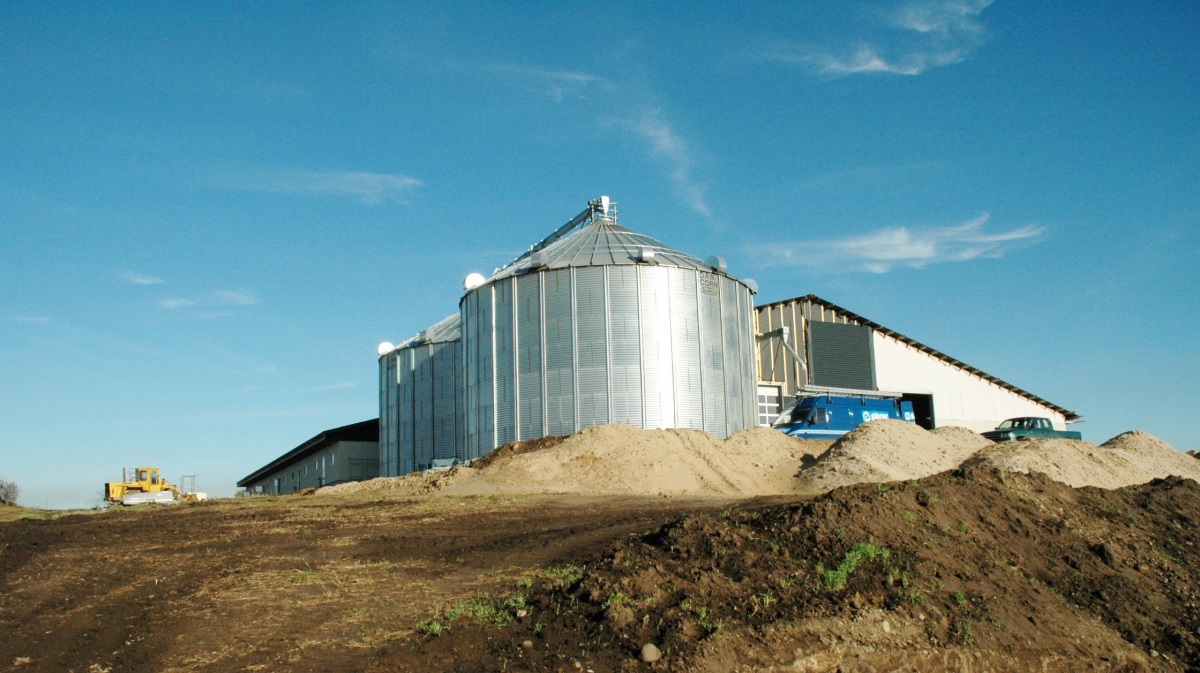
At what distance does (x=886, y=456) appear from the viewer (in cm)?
3375

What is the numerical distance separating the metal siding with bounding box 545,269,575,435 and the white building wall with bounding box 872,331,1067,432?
2454 cm

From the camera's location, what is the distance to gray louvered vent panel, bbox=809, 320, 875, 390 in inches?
2087

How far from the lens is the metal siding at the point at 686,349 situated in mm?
37375

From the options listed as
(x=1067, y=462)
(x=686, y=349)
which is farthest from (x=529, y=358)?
(x=1067, y=462)

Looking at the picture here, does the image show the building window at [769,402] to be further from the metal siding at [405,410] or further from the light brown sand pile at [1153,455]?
the metal siding at [405,410]

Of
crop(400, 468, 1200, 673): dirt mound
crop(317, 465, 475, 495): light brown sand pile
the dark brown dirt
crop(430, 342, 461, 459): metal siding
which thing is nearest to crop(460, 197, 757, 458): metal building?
crop(317, 465, 475, 495): light brown sand pile

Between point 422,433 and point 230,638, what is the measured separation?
133ft

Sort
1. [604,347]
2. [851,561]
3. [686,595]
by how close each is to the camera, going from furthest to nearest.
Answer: [604,347] < [851,561] < [686,595]

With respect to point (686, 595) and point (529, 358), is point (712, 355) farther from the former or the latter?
point (686, 595)

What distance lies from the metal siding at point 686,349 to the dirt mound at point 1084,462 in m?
10.2

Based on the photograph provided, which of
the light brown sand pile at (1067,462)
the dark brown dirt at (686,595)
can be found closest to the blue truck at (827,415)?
the light brown sand pile at (1067,462)

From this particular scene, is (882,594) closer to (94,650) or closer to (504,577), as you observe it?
(504,577)

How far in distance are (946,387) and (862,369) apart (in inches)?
287

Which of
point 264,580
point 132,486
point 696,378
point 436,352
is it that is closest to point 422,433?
point 436,352
